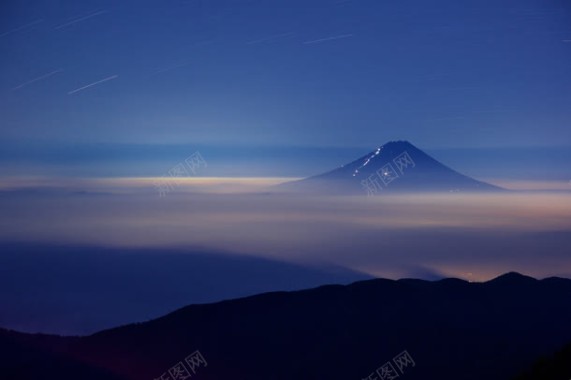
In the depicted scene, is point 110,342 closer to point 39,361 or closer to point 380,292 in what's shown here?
point 39,361

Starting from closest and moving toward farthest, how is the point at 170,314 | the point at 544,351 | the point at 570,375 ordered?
the point at 570,375, the point at 544,351, the point at 170,314

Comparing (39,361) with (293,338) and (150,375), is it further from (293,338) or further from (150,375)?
(293,338)

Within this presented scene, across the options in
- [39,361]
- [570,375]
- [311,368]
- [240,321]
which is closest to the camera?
[570,375]

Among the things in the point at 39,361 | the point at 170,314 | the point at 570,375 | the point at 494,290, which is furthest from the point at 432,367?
the point at 39,361

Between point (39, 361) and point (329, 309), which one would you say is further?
point (329, 309)

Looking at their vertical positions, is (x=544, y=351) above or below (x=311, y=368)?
below

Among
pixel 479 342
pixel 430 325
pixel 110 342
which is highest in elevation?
pixel 110 342
